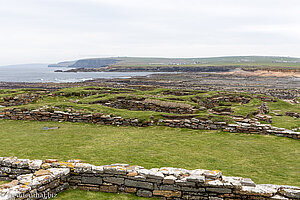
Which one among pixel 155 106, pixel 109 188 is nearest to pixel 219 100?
pixel 155 106

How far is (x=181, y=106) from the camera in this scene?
2145 centimetres

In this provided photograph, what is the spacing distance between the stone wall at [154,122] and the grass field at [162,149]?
64 centimetres

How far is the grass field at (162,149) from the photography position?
31.3ft

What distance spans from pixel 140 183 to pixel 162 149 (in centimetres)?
439

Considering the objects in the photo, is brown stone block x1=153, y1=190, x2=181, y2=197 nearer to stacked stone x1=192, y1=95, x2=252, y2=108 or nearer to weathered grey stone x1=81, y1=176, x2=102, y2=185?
weathered grey stone x1=81, y1=176, x2=102, y2=185

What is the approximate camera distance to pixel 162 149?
11852mm

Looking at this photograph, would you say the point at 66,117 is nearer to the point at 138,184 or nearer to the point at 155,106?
the point at 155,106

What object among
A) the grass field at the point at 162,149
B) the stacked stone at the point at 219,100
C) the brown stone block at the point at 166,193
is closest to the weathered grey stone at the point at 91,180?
the grass field at the point at 162,149

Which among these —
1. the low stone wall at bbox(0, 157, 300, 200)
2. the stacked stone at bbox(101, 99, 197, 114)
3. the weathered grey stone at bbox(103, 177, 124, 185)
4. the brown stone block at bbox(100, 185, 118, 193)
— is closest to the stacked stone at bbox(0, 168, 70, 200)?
the low stone wall at bbox(0, 157, 300, 200)

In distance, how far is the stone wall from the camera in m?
14.9

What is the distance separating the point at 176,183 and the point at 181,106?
47.5 ft

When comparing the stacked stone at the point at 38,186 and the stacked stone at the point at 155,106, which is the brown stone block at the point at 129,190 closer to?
the stacked stone at the point at 38,186

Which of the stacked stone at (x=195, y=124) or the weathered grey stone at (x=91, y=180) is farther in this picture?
the stacked stone at (x=195, y=124)

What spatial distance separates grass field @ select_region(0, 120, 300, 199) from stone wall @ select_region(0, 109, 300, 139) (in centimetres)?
64
